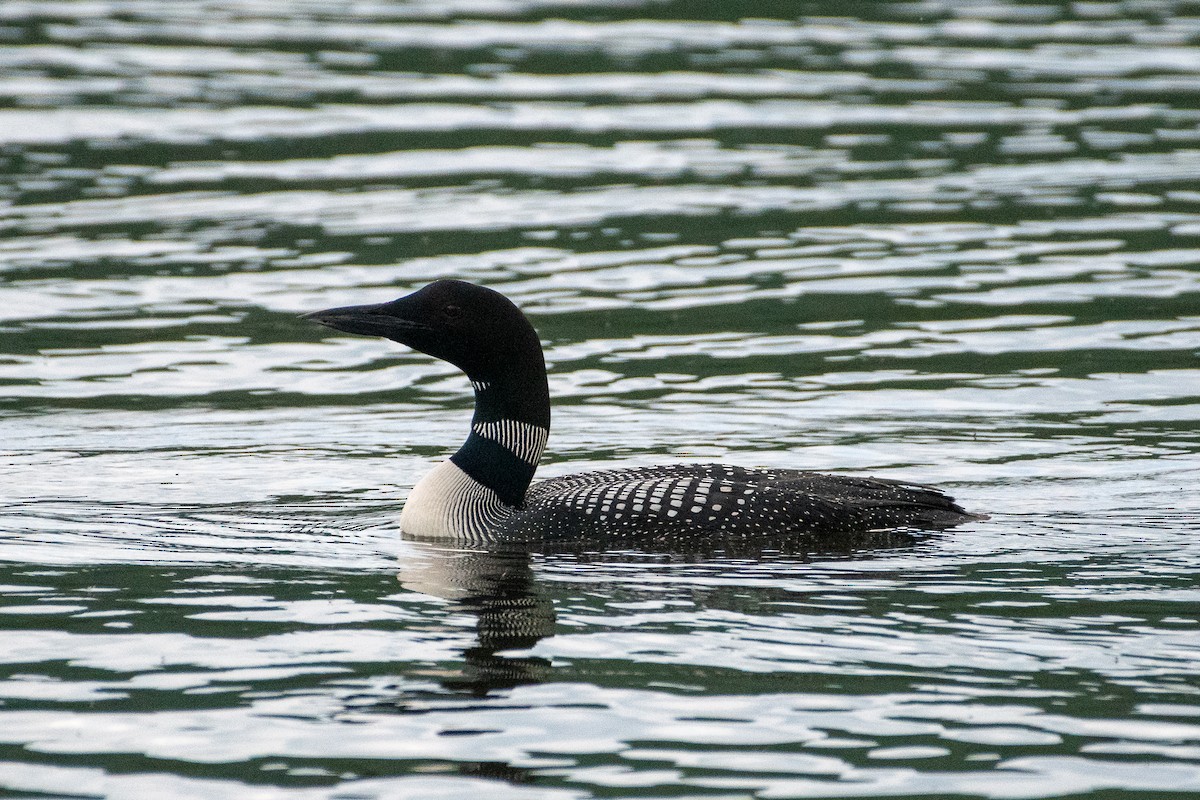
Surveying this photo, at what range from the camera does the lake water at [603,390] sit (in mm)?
5648

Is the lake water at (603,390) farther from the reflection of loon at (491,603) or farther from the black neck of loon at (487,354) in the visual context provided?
the black neck of loon at (487,354)

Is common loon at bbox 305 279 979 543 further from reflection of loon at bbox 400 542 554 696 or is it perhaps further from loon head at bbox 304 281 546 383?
reflection of loon at bbox 400 542 554 696

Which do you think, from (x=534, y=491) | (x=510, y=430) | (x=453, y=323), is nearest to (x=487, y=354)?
(x=453, y=323)

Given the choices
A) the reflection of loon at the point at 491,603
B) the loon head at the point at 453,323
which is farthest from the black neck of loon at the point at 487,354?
the reflection of loon at the point at 491,603

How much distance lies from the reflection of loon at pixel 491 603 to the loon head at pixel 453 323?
31.6 inches

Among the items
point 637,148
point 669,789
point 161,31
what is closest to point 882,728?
point 669,789

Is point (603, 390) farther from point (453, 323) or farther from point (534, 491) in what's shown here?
point (453, 323)

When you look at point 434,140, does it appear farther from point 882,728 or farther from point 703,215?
point 882,728

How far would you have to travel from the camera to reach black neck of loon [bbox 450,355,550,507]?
26.1 feet

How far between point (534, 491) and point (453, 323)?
2.63 ft

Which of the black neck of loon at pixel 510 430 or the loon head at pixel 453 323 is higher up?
the loon head at pixel 453 323

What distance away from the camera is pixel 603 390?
10570 millimetres

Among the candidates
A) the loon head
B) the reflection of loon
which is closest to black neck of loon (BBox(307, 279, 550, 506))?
the loon head

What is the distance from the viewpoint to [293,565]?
751cm
